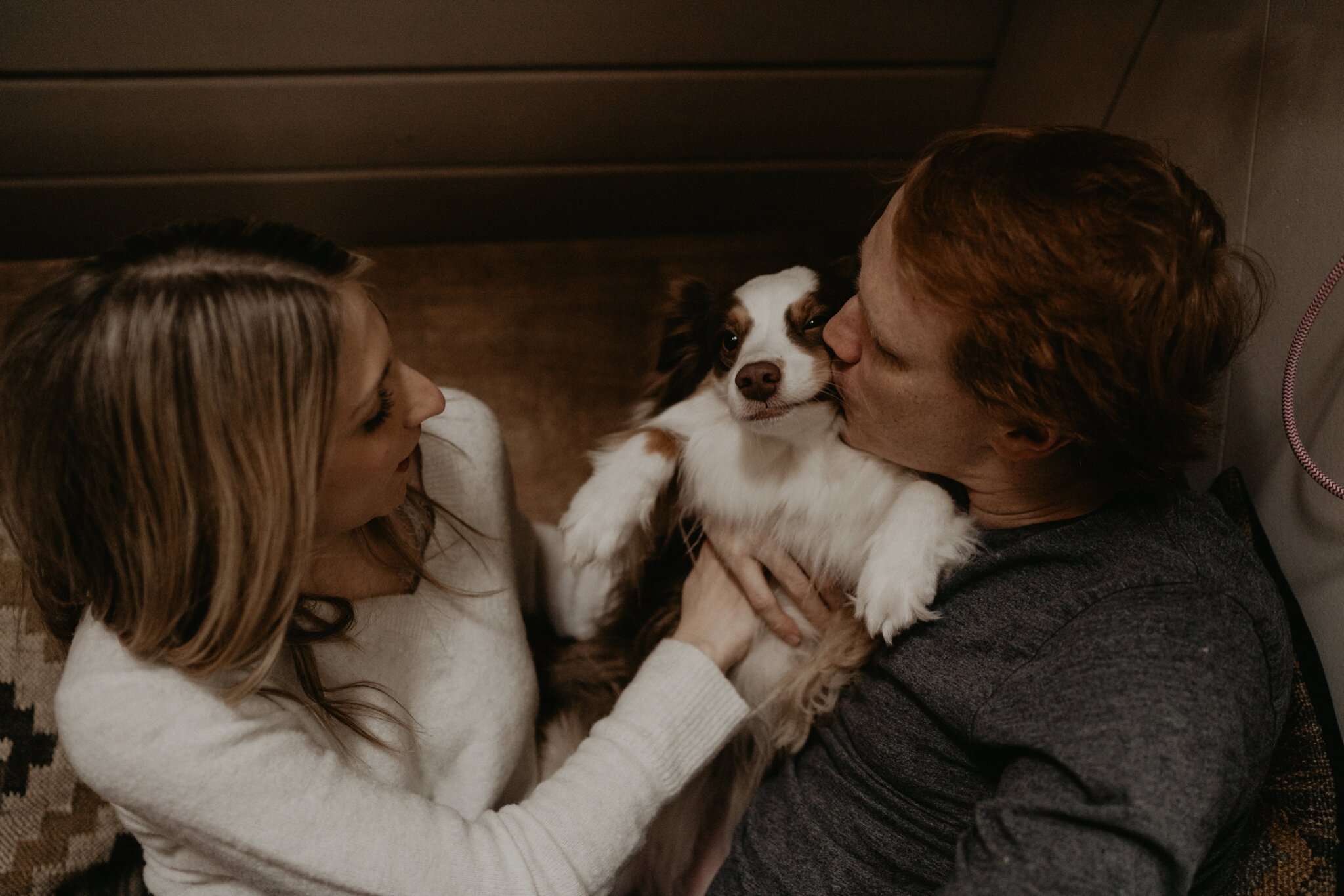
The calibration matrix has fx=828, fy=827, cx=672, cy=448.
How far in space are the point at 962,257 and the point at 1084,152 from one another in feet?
0.56

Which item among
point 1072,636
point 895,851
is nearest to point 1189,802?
point 1072,636

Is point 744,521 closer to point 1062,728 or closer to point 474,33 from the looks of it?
point 1062,728

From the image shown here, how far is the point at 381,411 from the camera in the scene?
3.13 feet

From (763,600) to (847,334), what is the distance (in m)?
0.46

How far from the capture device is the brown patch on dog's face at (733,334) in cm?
128

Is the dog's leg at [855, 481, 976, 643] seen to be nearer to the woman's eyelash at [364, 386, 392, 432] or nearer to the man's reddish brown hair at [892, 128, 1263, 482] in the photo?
the man's reddish brown hair at [892, 128, 1263, 482]

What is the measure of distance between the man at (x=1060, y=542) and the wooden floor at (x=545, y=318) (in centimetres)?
105

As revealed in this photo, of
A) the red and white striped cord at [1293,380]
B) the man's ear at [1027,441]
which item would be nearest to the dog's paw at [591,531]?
the man's ear at [1027,441]

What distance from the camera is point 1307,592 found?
3.67 feet

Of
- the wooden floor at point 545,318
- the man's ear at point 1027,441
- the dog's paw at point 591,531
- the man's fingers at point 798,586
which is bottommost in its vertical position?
the wooden floor at point 545,318

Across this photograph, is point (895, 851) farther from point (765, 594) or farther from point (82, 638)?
point (82, 638)

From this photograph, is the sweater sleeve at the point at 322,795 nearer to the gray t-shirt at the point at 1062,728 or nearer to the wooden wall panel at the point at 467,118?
the gray t-shirt at the point at 1062,728

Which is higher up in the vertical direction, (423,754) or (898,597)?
(898,597)

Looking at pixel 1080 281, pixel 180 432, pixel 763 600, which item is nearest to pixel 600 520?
pixel 763 600
